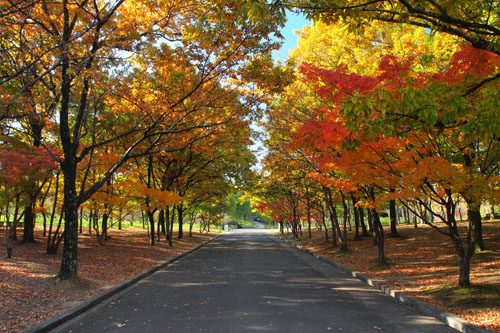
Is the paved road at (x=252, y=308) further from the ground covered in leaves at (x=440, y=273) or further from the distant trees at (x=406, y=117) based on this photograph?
the distant trees at (x=406, y=117)

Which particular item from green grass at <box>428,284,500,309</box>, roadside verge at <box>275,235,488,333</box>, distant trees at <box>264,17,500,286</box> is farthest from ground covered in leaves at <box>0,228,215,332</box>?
green grass at <box>428,284,500,309</box>

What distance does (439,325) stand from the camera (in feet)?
18.8

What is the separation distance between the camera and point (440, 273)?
10328mm

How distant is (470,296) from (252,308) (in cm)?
454

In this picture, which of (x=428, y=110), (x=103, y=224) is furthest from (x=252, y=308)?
(x=103, y=224)

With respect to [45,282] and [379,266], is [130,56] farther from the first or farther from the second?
[379,266]

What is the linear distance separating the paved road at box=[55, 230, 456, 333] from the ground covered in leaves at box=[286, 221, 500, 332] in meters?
0.76

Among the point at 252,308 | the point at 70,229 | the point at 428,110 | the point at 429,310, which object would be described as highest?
the point at 428,110

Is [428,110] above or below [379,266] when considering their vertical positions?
above

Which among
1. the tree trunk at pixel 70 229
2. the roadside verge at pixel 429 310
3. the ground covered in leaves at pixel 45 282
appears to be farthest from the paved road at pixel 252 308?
the tree trunk at pixel 70 229

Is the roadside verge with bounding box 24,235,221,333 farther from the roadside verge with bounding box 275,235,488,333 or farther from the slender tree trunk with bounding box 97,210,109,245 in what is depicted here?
the slender tree trunk with bounding box 97,210,109,245

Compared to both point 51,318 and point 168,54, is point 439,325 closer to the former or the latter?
point 51,318

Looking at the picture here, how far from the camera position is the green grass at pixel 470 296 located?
6543 millimetres

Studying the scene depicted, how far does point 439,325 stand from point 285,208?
32.0 m
